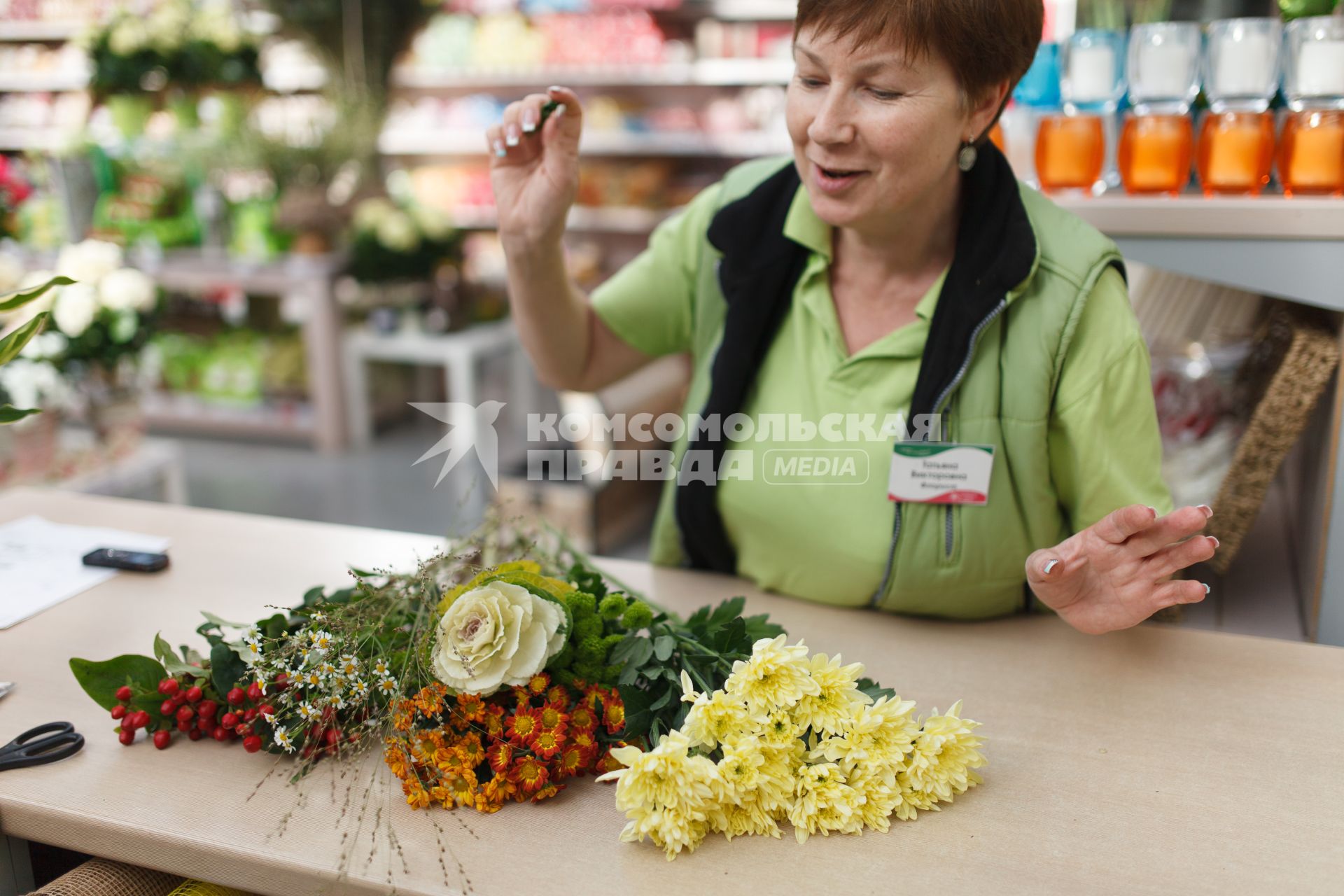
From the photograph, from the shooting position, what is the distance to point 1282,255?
1636mm

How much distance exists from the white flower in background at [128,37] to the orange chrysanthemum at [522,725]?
18.1 ft

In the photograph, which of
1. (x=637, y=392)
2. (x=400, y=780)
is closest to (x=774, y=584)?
(x=400, y=780)

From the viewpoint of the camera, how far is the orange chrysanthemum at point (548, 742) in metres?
1.10

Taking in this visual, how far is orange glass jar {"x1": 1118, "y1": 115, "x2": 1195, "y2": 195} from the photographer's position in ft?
5.84

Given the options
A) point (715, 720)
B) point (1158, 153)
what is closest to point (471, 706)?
point (715, 720)

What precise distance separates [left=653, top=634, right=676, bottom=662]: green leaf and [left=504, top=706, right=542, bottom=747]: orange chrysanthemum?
5.9 inches

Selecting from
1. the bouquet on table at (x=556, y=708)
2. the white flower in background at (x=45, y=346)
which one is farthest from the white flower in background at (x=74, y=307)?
the bouquet on table at (x=556, y=708)

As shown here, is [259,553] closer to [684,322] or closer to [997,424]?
[684,322]

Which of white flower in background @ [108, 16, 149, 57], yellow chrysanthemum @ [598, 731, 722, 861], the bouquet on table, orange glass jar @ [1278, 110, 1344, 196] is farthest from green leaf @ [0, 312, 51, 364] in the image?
white flower in background @ [108, 16, 149, 57]

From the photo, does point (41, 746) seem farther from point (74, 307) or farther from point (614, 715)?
point (74, 307)

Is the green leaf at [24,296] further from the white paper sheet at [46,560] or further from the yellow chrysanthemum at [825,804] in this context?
the yellow chrysanthemum at [825,804]

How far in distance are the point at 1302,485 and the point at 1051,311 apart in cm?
94

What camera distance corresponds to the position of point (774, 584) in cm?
164

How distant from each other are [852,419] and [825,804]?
0.65 metres
